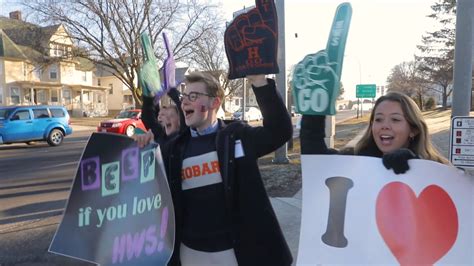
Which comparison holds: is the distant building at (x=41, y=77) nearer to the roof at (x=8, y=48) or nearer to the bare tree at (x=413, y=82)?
the roof at (x=8, y=48)

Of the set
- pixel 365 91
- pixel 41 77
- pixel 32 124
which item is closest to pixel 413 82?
pixel 365 91

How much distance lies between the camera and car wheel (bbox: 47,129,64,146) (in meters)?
17.0

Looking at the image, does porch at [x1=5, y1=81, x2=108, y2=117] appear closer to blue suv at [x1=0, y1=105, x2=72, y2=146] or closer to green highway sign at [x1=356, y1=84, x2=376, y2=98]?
blue suv at [x1=0, y1=105, x2=72, y2=146]

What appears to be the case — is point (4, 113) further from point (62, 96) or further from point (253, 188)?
point (62, 96)

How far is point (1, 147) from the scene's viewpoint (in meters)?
16.5

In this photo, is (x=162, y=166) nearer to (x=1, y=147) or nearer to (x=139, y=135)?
(x=139, y=135)

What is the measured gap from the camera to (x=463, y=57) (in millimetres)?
4234

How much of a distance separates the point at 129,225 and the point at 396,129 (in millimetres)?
1698

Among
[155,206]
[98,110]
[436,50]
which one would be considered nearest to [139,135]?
[155,206]

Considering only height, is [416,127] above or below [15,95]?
below

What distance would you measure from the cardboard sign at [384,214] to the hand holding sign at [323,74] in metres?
0.30

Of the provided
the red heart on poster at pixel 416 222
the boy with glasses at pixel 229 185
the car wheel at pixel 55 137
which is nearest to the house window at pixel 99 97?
the car wheel at pixel 55 137

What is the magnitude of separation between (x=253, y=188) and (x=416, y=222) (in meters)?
0.83

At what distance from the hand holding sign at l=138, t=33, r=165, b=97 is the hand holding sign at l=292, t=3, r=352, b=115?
1.47 m
